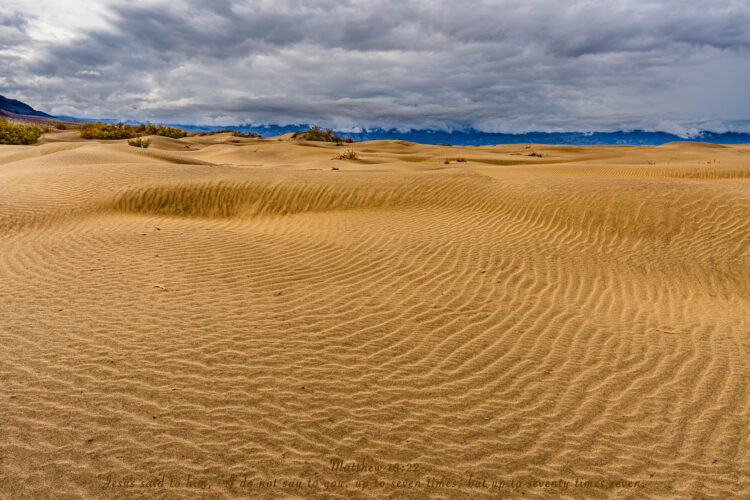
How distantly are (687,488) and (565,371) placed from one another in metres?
1.57

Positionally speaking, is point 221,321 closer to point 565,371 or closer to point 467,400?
point 467,400

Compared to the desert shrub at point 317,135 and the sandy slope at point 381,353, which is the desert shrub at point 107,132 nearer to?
the desert shrub at point 317,135

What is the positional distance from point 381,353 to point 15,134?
37.5 metres

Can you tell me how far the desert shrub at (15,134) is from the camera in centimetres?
2952

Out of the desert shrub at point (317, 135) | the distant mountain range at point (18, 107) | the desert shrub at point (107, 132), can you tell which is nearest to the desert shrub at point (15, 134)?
the desert shrub at point (107, 132)

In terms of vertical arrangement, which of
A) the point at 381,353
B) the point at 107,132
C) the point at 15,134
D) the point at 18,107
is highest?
the point at 18,107

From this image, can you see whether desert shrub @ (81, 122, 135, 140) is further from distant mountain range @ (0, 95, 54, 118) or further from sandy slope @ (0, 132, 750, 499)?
distant mountain range @ (0, 95, 54, 118)

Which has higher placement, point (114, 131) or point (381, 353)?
point (114, 131)

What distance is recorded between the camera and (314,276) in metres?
6.98

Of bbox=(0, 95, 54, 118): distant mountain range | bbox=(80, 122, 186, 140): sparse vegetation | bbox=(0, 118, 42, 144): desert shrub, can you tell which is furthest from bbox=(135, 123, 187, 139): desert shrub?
bbox=(0, 95, 54, 118): distant mountain range

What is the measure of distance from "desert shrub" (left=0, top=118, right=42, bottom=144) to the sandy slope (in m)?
26.5

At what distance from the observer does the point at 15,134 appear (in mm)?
30188

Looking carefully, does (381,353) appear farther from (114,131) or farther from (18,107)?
(18,107)

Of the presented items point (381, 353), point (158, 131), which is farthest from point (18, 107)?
point (381, 353)
